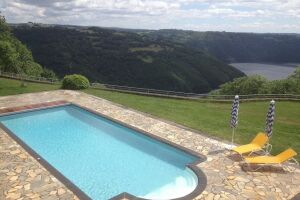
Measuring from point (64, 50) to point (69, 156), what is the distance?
330ft

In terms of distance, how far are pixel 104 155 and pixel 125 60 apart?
332 feet

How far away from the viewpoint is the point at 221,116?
2084 cm

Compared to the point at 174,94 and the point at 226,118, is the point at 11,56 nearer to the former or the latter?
the point at 174,94

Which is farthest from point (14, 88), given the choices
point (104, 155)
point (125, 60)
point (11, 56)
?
point (125, 60)

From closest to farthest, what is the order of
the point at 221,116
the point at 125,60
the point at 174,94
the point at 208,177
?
the point at 208,177, the point at 221,116, the point at 174,94, the point at 125,60

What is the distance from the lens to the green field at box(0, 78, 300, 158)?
16328mm

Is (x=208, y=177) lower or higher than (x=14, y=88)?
lower

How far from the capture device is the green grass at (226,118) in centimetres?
1617

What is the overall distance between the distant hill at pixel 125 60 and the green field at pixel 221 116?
229 feet

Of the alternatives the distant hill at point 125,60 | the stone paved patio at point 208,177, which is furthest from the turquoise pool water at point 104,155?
the distant hill at point 125,60

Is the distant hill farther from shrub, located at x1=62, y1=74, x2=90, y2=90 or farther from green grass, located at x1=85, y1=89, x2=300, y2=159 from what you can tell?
green grass, located at x1=85, y1=89, x2=300, y2=159

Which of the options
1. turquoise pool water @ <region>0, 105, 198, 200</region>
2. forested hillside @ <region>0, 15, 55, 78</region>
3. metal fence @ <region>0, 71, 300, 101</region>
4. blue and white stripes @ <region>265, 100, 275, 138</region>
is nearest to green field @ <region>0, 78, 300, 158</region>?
metal fence @ <region>0, 71, 300, 101</region>

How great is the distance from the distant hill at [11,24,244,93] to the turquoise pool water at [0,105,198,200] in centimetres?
7575

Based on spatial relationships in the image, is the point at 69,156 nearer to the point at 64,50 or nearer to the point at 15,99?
the point at 15,99
